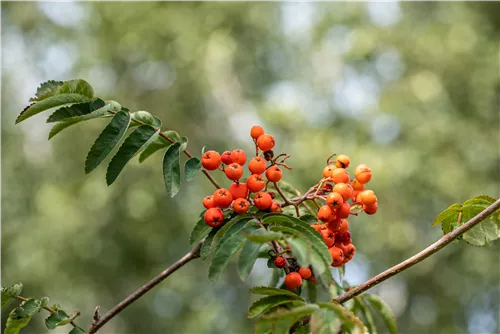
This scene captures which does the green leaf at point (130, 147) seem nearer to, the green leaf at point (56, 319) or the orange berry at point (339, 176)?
the green leaf at point (56, 319)

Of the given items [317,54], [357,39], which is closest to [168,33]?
[317,54]

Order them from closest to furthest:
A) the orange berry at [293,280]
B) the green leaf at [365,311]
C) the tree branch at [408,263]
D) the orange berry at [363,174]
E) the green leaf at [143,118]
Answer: the tree branch at [408,263] < the orange berry at [293,280] < the green leaf at [143,118] < the orange berry at [363,174] < the green leaf at [365,311]

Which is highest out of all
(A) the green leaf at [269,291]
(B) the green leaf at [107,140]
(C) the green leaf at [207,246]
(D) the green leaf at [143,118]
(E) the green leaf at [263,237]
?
(D) the green leaf at [143,118]

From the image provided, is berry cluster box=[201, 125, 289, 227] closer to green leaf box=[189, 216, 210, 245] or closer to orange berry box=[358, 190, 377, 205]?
green leaf box=[189, 216, 210, 245]

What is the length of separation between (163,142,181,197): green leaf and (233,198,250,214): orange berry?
17 centimetres

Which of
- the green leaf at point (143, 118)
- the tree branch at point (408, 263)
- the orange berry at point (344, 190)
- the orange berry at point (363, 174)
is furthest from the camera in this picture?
the orange berry at point (363, 174)

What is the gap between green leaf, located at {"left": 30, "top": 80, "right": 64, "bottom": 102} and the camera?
1487mm

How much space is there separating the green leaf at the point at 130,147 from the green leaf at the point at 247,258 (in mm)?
417

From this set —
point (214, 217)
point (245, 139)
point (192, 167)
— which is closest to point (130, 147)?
point (192, 167)

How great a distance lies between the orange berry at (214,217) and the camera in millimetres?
1514

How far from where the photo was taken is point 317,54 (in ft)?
48.3

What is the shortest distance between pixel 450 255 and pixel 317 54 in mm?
5623

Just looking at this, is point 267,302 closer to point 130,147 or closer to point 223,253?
point 223,253

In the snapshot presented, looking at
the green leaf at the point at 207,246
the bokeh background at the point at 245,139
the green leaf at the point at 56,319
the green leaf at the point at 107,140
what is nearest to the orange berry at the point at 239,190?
the green leaf at the point at 207,246
